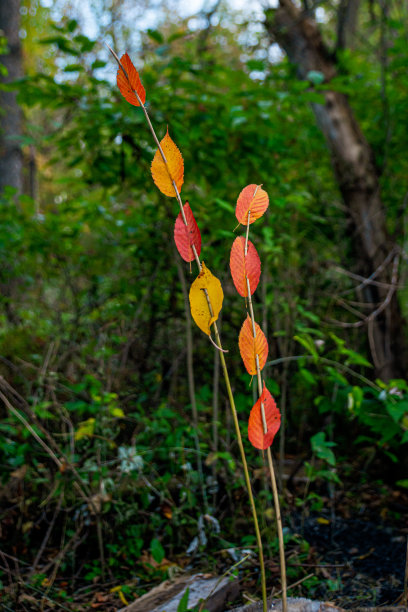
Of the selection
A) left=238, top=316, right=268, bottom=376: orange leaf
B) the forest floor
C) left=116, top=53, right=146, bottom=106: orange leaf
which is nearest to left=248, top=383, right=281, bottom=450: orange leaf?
left=238, top=316, right=268, bottom=376: orange leaf

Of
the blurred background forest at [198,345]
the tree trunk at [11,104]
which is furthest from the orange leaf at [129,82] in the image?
the tree trunk at [11,104]

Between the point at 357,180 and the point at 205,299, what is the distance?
299 cm

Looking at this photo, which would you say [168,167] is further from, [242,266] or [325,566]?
[325,566]

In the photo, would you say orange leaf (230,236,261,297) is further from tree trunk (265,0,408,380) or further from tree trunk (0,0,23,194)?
tree trunk (0,0,23,194)

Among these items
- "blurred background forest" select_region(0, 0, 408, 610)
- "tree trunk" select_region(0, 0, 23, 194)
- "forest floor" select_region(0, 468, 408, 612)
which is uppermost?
"tree trunk" select_region(0, 0, 23, 194)

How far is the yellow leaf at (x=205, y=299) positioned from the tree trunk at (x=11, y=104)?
21.1ft

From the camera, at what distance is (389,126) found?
11.6 ft

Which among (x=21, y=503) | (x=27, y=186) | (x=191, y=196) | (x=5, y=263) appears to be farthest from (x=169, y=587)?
(x=27, y=186)

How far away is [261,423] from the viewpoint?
82 centimetres

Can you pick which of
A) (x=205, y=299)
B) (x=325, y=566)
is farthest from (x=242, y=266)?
(x=325, y=566)

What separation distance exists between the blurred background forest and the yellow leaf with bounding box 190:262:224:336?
77 centimetres

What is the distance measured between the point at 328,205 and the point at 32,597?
3.10m

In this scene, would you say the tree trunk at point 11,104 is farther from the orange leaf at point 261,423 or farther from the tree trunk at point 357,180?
the orange leaf at point 261,423

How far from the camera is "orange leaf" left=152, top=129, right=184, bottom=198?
823mm
